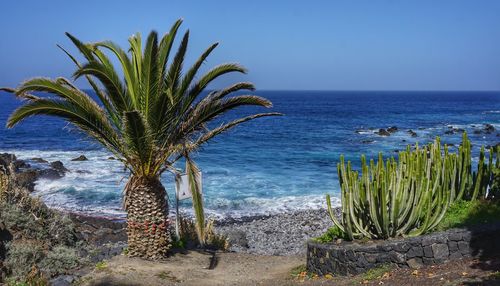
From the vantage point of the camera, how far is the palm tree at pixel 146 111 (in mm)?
11008

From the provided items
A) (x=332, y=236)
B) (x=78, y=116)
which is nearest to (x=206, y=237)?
(x=332, y=236)

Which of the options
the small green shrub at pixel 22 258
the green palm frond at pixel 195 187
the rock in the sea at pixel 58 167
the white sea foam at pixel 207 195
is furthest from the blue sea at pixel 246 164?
the small green shrub at pixel 22 258

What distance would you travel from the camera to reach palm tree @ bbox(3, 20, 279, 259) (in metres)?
11.0

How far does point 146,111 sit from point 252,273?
4089mm

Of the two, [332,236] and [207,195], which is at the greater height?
[332,236]

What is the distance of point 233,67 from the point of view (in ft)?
39.2

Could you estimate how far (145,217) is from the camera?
11719 mm

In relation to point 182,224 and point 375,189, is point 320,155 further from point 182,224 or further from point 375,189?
point 375,189

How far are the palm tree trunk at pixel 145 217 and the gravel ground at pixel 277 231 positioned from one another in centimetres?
436

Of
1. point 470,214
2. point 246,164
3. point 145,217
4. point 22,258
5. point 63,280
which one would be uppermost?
point 470,214

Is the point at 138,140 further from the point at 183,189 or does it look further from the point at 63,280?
the point at 63,280

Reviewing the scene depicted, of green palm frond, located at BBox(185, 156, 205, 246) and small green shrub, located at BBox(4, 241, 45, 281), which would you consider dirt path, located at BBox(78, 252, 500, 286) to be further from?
small green shrub, located at BBox(4, 241, 45, 281)

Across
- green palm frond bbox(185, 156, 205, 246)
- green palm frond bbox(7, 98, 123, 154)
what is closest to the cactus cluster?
green palm frond bbox(185, 156, 205, 246)

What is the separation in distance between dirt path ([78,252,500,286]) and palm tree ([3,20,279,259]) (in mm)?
591
